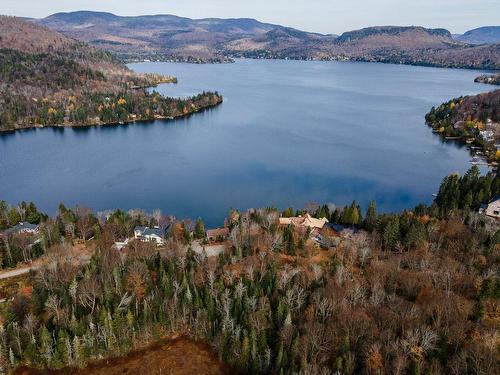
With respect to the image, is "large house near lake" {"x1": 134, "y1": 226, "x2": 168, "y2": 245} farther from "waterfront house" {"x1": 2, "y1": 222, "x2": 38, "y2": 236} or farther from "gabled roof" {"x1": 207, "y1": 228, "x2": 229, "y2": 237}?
"waterfront house" {"x1": 2, "y1": 222, "x2": 38, "y2": 236}

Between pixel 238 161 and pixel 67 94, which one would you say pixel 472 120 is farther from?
pixel 67 94

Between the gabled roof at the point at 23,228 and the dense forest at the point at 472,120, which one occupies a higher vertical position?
the dense forest at the point at 472,120

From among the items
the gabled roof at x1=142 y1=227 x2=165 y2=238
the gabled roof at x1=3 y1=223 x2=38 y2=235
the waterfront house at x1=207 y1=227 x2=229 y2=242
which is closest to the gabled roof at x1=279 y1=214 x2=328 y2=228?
the waterfront house at x1=207 y1=227 x2=229 y2=242

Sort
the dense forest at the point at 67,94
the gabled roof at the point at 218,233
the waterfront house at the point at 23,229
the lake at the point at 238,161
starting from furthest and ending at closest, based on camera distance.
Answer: the dense forest at the point at 67,94, the lake at the point at 238,161, the gabled roof at the point at 218,233, the waterfront house at the point at 23,229

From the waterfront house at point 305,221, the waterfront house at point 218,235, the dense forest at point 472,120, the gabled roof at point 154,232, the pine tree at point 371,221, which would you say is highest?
the dense forest at point 472,120

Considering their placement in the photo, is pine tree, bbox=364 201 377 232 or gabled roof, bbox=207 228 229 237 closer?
gabled roof, bbox=207 228 229 237

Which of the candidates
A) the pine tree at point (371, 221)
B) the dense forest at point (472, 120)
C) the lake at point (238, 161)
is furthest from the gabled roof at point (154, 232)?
A: the dense forest at point (472, 120)

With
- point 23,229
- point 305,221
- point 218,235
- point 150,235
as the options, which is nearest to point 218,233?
point 218,235

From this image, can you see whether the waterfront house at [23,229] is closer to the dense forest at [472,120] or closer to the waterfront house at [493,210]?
the waterfront house at [493,210]
